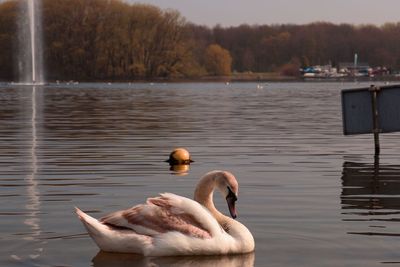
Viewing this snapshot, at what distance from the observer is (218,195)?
18.7 meters

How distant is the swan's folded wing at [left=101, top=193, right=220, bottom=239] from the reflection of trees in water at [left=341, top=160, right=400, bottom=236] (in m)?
3.26

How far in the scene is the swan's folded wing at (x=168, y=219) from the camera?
12242mm

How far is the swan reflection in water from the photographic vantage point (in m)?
12.3

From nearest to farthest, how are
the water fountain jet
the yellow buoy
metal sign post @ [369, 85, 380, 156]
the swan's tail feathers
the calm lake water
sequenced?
the swan's tail feathers, the calm lake water, the yellow buoy, metal sign post @ [369, 85, 380, 156], the water fountain jet

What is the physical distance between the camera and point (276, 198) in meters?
18.1

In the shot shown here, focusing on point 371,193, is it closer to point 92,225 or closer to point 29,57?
point 92,225

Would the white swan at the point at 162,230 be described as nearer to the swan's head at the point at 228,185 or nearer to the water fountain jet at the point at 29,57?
the swan's head at the point at 228,185

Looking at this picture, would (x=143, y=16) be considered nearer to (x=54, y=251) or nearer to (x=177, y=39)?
(x=177, y=39)

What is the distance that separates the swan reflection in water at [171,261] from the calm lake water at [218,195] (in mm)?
15

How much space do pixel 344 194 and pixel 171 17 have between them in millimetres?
177017

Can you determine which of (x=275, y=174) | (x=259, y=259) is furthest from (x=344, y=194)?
(x=259, y=259)

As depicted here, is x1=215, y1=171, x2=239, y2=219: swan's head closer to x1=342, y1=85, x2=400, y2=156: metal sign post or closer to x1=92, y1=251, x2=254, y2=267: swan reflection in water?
x1=92, y1=251, x2=254, y2=267: swan reflection in water

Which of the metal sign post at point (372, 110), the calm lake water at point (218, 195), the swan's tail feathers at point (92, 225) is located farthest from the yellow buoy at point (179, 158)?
the swan's tail feathers at point (92, 225)

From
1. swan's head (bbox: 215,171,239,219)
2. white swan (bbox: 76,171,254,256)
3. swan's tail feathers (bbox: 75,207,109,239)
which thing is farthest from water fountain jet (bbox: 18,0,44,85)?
swan's tail feathers (bbox: 75,207,109,239)
